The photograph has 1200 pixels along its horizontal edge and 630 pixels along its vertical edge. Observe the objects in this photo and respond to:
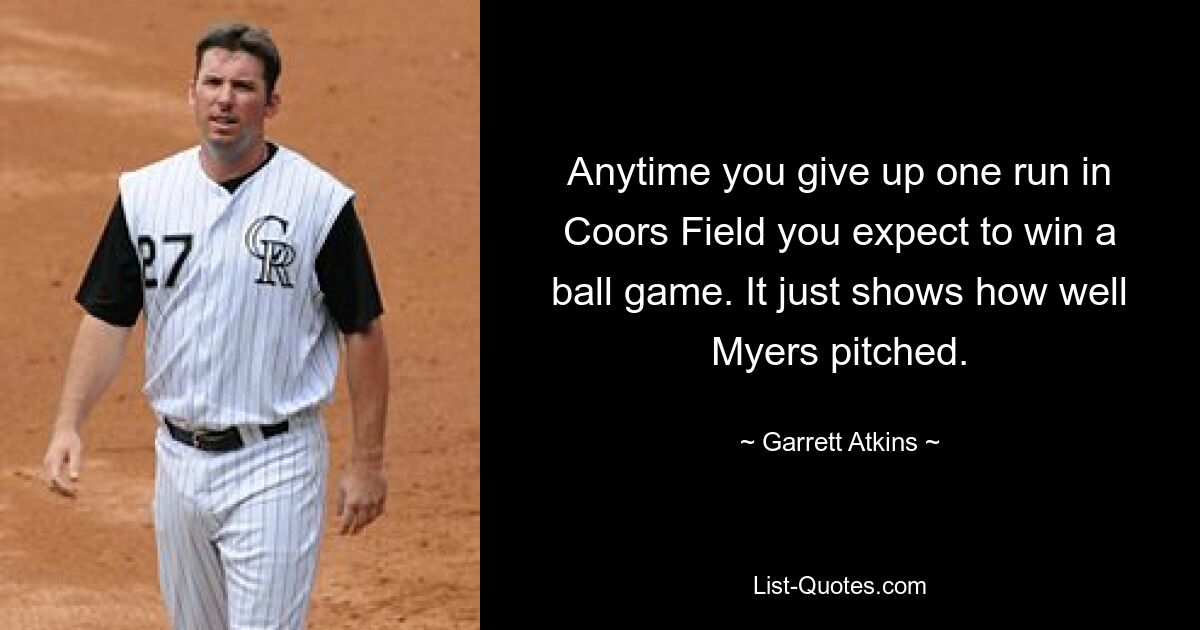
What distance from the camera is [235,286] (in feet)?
21.1

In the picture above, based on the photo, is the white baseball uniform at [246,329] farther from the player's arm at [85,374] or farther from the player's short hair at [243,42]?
the player's short hair at [243,42]

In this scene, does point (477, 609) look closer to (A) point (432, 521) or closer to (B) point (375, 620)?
(B) point (375, 620)

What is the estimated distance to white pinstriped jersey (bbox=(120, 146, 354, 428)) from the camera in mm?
6445

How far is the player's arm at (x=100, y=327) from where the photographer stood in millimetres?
6547

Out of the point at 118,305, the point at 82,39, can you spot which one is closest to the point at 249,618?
the point at 118,305

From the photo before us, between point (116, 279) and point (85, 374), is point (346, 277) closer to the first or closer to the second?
point (116, 279)

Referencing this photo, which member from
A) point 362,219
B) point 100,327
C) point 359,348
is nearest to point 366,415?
point 359,348

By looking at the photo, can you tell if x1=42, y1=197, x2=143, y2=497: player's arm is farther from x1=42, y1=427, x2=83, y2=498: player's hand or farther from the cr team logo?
the cr team logo

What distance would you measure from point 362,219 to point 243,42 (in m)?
9.15

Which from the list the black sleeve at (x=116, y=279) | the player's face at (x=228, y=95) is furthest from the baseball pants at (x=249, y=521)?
the player's face at (x=228, y=95)

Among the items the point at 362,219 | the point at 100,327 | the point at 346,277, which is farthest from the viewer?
the point at 362,219

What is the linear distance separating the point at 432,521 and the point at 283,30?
9833 millimetres

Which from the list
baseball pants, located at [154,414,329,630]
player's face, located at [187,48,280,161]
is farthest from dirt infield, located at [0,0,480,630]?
player's face, located at [187,48,280,161]

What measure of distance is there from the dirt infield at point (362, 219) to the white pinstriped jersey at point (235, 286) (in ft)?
9.78
